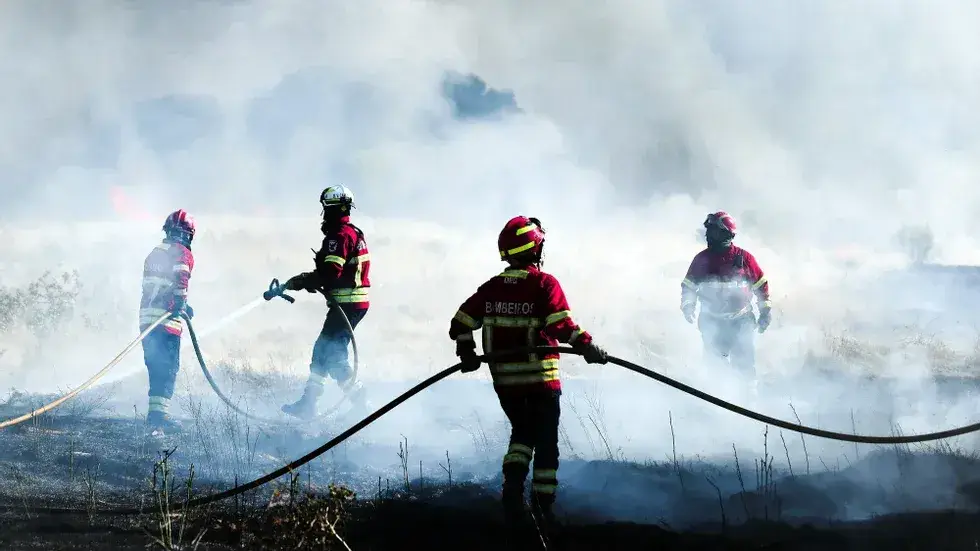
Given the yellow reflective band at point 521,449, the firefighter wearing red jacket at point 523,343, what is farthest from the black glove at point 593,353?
the yellow reflective band at point 521,449

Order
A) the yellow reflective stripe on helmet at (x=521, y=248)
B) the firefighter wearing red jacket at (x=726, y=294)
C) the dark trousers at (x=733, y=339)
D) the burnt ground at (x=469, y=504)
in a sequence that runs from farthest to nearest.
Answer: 1. the dark trousers at (x=733, y=339)
2. the firefighter wearing red jacket at (x=726, y=294)
3. the yellow reflective stripe on helmet at (x=521, y=248)
4. the burnt ground at (x=469, y=504)

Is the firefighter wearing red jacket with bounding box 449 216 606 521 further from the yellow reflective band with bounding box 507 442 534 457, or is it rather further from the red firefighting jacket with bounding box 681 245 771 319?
the red firefighting jacket with bounding box 681 245 771 319

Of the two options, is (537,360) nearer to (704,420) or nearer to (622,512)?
(622,512)

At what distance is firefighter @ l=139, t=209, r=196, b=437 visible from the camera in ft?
33.1

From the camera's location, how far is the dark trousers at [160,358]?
33.1 feet

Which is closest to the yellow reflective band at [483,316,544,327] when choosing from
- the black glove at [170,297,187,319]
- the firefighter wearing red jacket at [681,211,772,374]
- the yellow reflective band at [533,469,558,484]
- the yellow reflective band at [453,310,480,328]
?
→ the yellow reflective band at [453,310,480,328]

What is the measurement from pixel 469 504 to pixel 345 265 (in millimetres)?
3864

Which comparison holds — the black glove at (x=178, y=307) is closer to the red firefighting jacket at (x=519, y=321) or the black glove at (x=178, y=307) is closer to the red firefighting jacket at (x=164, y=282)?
the red firefighting jacket at (x=164, y=282)

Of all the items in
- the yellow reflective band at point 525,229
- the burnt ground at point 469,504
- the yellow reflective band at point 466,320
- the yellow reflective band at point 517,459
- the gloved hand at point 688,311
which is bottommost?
the burnt ground at point 469,504

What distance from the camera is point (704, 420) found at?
33.8ft

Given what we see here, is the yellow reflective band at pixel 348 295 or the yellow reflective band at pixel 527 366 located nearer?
the yellow reflective band at pixel 527 366

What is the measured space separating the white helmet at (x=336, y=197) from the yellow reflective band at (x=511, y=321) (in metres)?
4.17

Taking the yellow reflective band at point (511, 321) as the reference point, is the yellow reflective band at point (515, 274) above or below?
above

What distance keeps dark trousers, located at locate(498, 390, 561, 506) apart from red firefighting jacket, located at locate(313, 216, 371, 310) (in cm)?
409
